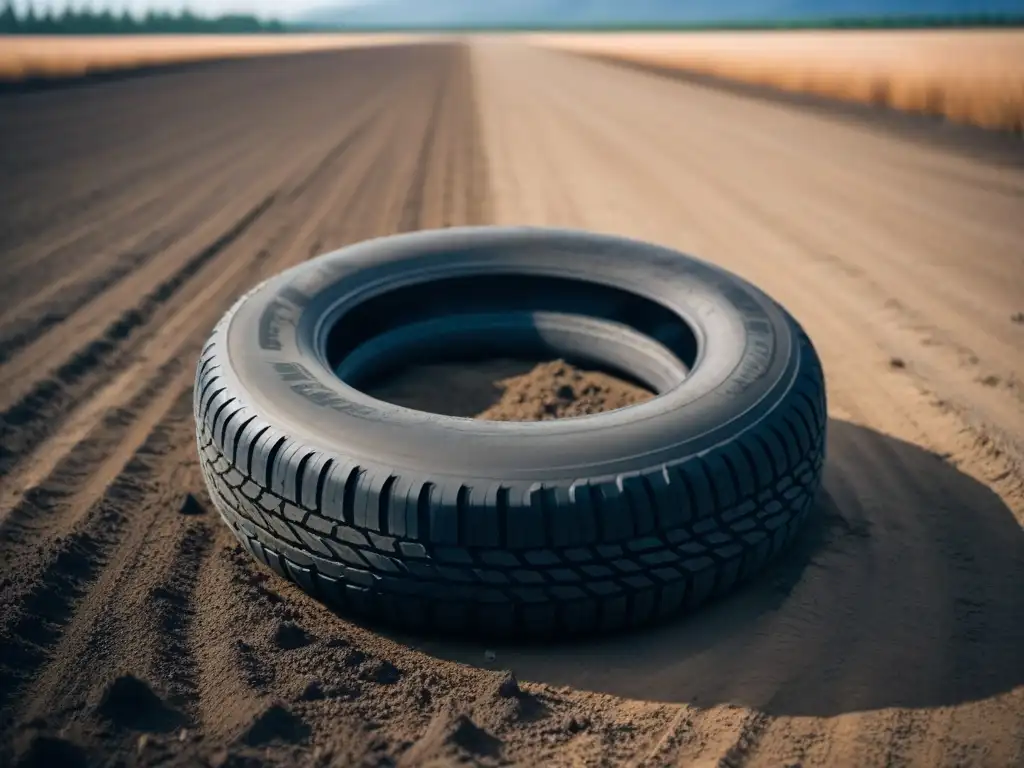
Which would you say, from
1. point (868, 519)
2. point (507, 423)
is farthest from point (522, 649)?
point (868, 519)

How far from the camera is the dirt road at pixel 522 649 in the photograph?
1.92 meters

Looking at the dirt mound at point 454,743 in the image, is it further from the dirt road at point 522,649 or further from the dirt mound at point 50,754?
the dirt mound at point 50,754

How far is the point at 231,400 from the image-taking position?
247 centimetres

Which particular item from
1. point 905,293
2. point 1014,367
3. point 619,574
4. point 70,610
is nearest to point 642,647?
point 619,574

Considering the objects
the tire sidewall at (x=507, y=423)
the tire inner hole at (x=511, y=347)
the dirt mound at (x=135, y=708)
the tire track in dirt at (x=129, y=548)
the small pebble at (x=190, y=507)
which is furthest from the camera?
the tire inner hole at (x=511, y=347)

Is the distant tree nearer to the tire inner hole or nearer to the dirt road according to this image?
the dirt road

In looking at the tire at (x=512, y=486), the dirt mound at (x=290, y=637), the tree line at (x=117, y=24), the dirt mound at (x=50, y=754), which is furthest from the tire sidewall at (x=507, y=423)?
the tree line at (x=117, y=24)

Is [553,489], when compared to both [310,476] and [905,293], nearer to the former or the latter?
[310,476]

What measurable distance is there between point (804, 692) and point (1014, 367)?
8.75 feet

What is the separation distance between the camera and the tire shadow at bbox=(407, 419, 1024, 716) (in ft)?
6.75

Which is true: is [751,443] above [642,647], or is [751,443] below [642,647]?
above

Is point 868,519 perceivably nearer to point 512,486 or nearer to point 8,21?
point 512,486

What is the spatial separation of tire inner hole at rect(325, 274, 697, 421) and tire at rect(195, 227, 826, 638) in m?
0.54

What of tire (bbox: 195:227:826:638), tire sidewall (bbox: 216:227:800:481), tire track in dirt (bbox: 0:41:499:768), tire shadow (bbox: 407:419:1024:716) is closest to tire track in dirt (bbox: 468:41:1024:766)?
tire shadow (bbox: 407:419:1024:716)
